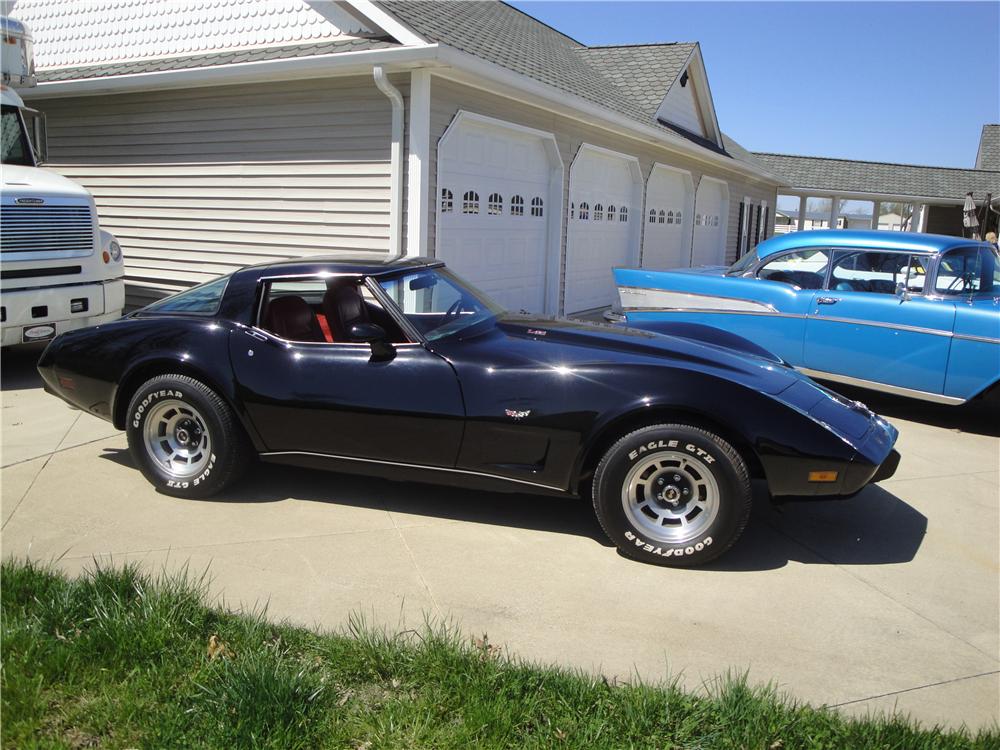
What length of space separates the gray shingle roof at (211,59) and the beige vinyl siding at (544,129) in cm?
89

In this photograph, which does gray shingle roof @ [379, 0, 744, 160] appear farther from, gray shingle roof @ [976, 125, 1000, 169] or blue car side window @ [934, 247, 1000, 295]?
gray shingle roof @ [976, 125, 1000, 169]

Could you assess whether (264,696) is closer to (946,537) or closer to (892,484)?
(946,537)

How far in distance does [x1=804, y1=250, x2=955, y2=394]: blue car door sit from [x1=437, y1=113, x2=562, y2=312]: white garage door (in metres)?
3.97

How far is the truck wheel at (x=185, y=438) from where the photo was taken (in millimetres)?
4598

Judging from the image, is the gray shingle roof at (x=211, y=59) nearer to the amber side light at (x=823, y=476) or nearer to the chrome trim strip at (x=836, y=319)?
the chrome trim strip at (x=836, y=319)

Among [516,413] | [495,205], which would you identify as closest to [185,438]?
[516,413]

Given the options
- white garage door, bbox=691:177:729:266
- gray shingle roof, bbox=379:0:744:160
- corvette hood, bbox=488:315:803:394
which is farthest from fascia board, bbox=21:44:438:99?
white garage door, bbox=691:177:729:266

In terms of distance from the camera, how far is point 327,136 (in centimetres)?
886

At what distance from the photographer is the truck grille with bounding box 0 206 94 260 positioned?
23.5 ft

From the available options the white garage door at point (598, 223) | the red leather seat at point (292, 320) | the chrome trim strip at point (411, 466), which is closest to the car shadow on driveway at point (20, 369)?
the red leather seat at point (292, 320)

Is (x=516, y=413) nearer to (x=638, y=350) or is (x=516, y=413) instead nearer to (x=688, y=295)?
(x=638, y=350)

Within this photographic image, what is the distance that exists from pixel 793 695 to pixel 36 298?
22.8 feet

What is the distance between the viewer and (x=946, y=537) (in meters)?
4.55

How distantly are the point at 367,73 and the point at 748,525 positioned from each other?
20.0ft
